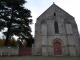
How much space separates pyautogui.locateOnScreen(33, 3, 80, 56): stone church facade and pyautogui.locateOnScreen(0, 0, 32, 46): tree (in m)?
3.06

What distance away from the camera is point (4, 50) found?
1557cm

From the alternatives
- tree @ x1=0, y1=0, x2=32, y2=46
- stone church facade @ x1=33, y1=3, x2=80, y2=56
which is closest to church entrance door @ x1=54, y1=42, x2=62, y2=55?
stone church facade @ x1=33, y1=3, x2=80, y2=56

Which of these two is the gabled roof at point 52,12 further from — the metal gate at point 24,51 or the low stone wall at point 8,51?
the low stone wall at point 8,51

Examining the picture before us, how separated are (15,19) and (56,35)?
9252 millimetres

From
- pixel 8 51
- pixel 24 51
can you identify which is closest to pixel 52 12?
pixel 24 51

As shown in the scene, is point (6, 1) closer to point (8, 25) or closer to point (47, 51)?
point (8, 25)

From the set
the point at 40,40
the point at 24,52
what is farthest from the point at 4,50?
the point at 40,40

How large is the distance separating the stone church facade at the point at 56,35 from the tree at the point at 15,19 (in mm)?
3064

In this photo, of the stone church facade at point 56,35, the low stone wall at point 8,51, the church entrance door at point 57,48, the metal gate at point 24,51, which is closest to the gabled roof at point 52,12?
the stone church facade at point 56,35

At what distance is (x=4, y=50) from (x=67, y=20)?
1329 cm

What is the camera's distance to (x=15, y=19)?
18.9 metres

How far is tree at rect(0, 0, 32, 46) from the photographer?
18.1 meters

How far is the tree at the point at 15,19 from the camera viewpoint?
18078 millimetres

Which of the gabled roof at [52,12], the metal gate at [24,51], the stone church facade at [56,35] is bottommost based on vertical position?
the metal gate at [24,51]
